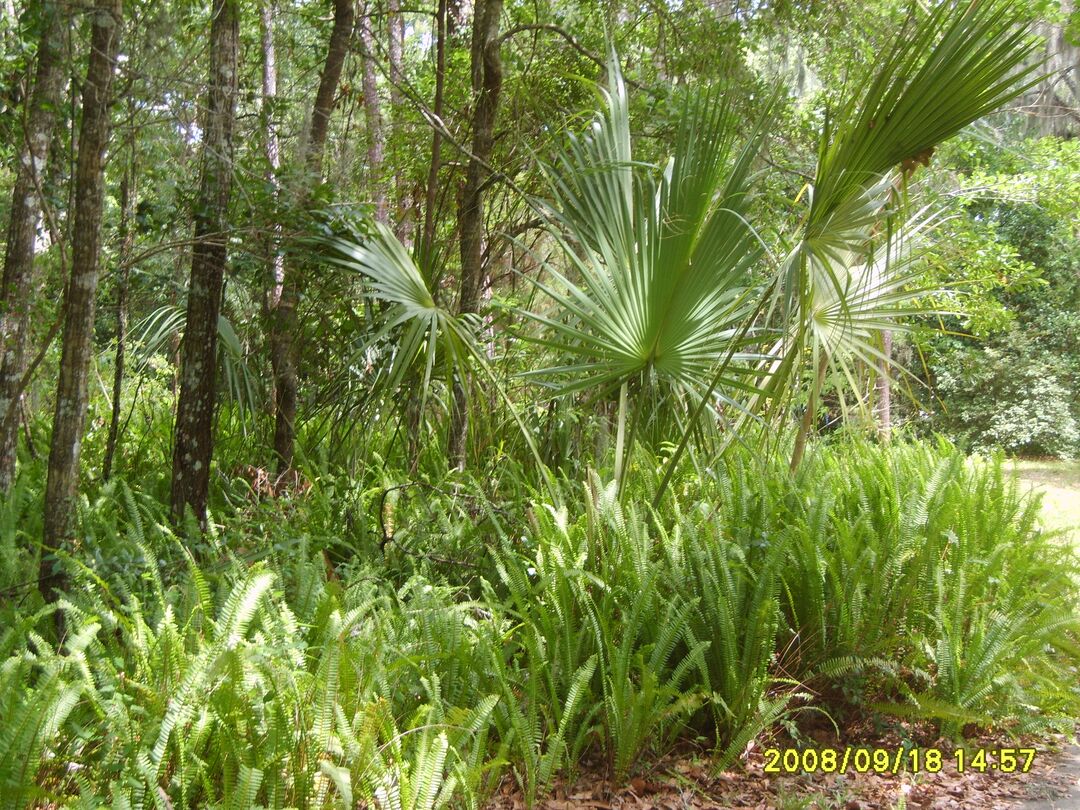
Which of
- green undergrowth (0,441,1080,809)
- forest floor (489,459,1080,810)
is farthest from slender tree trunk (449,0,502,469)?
forest floor (489,459,1080,810)

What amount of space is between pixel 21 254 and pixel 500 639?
432cm

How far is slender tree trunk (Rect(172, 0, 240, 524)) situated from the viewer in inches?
205

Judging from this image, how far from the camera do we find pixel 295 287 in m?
5.67

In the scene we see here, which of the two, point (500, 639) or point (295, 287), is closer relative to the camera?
point (500, 639)

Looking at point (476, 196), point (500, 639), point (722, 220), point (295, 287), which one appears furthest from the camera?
point (476, 196)

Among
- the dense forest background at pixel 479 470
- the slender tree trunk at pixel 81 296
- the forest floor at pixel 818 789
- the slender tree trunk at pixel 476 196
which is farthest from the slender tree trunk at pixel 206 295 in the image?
the forest floor at pixel 818 789

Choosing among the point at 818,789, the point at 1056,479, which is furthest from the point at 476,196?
the point at 1056,479

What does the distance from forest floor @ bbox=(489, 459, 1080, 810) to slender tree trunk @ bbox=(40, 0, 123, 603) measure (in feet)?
8.01

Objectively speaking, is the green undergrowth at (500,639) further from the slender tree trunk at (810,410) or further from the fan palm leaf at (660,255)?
the fan palm leaf at (660,255)

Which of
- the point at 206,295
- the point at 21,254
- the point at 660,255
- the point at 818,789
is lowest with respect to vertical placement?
the point at 818,789

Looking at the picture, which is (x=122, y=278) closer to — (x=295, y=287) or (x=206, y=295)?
(x=206, y=295)

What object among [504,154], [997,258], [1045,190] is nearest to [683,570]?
[504,154]

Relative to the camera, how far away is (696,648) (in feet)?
11.8

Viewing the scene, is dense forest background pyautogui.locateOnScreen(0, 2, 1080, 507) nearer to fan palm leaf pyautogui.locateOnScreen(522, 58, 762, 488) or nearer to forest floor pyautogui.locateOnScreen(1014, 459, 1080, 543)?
fan palm leaf pyautogui.locateOnScreen(522, 58, 762, 488)
